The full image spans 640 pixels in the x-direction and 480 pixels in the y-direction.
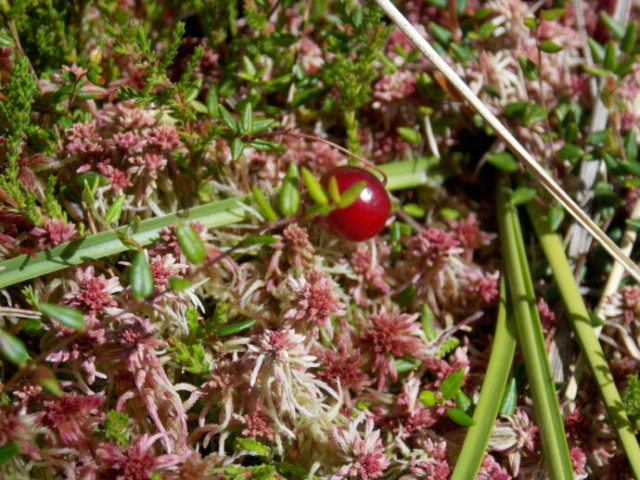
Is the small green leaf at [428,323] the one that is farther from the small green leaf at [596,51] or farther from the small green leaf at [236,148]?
the small green leaf at [596,51]

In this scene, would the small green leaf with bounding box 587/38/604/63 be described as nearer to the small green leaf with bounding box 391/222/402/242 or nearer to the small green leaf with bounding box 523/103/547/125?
the small green leaf with bounding box 523/103/547/125

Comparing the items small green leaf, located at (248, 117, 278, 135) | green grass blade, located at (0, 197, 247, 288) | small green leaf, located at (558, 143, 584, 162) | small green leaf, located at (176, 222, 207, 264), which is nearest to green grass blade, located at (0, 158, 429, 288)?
green grass blade, located at (0, 197, 247, 288)

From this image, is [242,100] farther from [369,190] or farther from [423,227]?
[423,227]

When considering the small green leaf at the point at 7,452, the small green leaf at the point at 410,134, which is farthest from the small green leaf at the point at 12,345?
the small green leaf at the point at 410,134

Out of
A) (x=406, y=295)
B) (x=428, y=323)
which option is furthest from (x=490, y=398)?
(x=406, y=295)

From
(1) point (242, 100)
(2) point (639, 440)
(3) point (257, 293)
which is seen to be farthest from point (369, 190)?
(2) point (639, 440)

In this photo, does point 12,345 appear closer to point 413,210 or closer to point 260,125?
point 260,125
